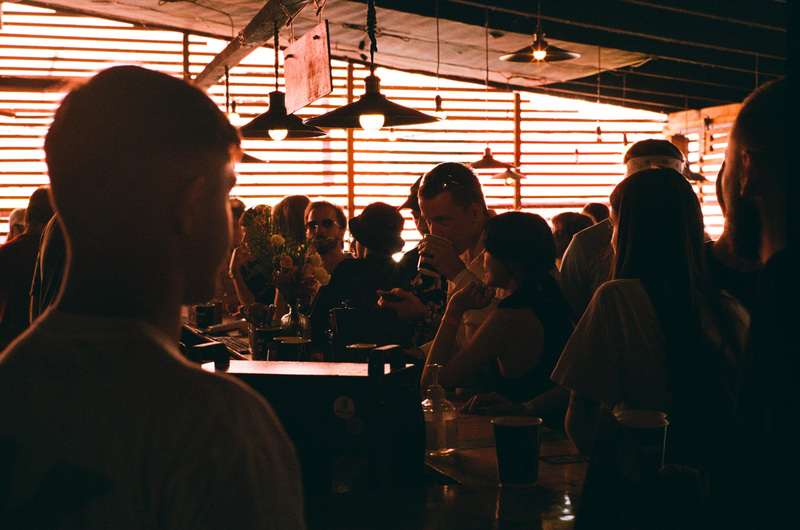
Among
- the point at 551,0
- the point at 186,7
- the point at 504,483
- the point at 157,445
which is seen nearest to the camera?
the point at 157,445

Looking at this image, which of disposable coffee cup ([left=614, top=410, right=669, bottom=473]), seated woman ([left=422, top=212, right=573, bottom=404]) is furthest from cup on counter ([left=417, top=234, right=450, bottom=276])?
disposable coffee cup ([left=614, top=410, right=669, bottom=473])

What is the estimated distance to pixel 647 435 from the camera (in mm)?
1213

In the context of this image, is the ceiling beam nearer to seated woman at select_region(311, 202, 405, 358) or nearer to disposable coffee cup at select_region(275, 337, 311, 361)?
seated woman at select_region(311, 202, 405, 358)

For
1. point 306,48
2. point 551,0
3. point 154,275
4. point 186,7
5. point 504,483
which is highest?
point 186,7

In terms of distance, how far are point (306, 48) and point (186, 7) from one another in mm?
5950

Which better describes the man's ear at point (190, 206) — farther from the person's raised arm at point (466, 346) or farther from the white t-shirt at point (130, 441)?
the person's raised arm at point (466, 346)

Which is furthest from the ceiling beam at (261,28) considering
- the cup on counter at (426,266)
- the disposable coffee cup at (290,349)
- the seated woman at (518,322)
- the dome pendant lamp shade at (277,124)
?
the seated woman at (518,322)

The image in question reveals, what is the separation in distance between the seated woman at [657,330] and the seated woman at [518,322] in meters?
0.47

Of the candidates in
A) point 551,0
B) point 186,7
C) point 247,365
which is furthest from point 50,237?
point 186,7

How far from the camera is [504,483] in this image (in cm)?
159

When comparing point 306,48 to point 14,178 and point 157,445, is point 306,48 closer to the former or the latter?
point 157,445

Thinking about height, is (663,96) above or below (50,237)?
above

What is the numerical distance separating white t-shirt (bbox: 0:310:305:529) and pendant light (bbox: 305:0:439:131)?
2.41 meters

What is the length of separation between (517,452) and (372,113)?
1846 millimetres
